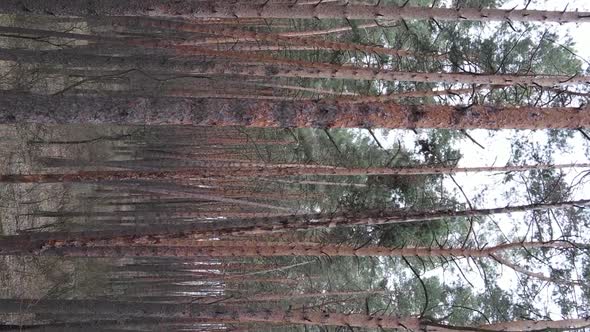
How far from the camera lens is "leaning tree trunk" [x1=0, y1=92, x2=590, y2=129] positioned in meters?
4.32

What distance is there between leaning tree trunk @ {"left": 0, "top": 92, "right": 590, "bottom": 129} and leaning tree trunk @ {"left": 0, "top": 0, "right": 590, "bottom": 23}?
2.14 metres

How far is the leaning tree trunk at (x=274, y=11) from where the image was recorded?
6.30 meters

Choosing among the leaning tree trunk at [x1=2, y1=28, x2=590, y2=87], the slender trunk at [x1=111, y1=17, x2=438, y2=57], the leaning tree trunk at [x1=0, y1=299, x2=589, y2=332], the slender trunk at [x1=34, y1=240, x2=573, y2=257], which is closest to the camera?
the leaning tree trunk at [x1=0, y1=299, x2=589, y2=332]

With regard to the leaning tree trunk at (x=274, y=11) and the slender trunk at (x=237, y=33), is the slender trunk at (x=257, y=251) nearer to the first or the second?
the leaning tree trunk at (x=274, y=11)

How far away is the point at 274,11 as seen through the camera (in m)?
6.34

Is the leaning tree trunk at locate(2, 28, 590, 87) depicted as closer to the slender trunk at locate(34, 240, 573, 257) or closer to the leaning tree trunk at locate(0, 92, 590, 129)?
the slender trunk at locate(34, 240, 573, 257)

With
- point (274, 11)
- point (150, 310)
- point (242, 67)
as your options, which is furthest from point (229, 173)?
point (274, 11)

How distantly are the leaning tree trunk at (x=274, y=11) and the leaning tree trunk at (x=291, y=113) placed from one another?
2139 millimetres

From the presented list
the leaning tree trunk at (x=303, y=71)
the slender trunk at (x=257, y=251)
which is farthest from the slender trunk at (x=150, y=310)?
the leaning tree trunk at (x=303, y=71)

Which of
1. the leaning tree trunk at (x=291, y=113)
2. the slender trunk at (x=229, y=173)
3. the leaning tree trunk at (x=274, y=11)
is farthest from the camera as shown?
the slender trunk at (x=229, y=173)

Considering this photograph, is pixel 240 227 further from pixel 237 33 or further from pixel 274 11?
pixel 237 33

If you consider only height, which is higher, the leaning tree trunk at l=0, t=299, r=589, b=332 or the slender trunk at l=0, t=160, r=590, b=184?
the slender trunk at l=0, t=160, r=590, b=184

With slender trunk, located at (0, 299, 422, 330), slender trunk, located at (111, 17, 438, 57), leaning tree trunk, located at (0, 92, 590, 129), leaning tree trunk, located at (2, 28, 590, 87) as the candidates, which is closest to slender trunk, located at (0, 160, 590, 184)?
leaning tree trunk, located at (2, 28, 590, 87)

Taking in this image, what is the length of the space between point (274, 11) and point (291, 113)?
2307 mm
